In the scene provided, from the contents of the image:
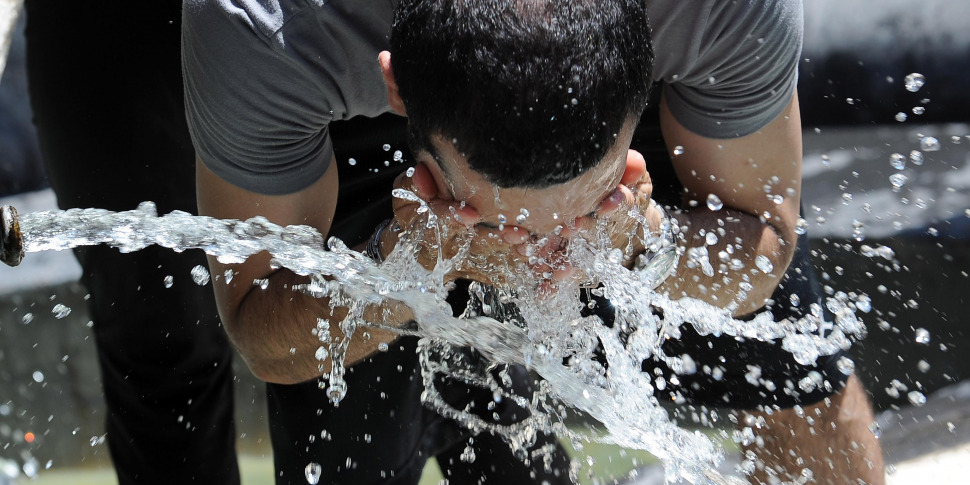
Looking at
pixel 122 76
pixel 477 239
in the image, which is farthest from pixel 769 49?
pixel 122 76

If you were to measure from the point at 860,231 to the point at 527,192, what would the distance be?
150 cm

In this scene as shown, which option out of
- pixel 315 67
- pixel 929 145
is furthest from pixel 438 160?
pixel 929 145

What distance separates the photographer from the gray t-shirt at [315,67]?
1.07 meters

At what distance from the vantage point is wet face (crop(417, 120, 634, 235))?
3.13 feet

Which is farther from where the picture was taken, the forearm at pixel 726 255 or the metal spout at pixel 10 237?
the forearm at pixel 726 255

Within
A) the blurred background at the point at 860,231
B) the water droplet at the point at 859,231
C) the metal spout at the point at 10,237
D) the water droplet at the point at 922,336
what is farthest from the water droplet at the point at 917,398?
the metal spout at the point at 10,237

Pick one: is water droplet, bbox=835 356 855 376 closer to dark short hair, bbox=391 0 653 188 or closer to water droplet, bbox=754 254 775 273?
water droplet, bbox=754 254 775 273

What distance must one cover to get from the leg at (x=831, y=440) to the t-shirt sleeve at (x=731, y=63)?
51 cm

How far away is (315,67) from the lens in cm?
110

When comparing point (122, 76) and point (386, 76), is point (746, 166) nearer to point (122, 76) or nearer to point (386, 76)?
point (386, 76)

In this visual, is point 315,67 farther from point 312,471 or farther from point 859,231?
point 859,231

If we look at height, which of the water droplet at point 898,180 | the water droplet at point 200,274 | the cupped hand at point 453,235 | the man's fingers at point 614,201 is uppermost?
the man's fingers at point 614,201

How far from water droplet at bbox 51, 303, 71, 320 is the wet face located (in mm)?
1519

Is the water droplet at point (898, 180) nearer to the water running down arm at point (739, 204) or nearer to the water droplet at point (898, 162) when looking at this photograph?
the water droplet at point (898, 162)
